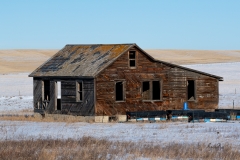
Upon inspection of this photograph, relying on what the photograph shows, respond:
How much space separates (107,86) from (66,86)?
2414 mm

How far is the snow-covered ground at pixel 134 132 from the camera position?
811 inches

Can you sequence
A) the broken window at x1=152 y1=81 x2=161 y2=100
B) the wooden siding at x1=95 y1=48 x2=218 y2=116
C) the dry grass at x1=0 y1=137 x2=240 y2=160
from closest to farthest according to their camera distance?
the dry grass at x1=0 y1=137 x2=240 y2=160
the wooden siding at x1=95 y1=48 x2=218 y2=116
the broken window at x1=152 y1=81 x2=161 y2=100

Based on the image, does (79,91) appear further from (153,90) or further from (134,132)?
(134,132)

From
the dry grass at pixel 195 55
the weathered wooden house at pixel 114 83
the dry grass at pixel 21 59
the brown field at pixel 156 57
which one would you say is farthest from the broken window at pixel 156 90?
the dry grass at pixel 195 55

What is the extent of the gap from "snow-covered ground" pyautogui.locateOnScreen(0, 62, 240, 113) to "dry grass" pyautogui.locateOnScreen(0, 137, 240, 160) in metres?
23.1

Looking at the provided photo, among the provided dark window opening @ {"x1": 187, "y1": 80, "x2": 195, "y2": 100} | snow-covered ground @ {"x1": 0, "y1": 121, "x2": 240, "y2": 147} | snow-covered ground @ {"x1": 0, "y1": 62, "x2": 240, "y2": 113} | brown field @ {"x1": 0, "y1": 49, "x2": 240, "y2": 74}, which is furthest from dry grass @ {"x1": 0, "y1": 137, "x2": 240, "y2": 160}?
brown field @ {"x1": 0, "y1": 49, "x2": 240, "y2": 74}

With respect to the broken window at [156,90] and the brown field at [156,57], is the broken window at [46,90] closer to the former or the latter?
the broken window at [156,90]

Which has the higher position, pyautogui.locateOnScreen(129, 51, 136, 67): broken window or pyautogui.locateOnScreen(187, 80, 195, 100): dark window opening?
pyautogui.locateOnScreen(129, 51, 136, 67): broken window

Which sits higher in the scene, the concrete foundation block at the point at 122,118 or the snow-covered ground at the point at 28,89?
the snow-covered ground at the point at 28,89

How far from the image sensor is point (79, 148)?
17.2 metres

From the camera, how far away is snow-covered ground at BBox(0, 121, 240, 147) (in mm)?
20609

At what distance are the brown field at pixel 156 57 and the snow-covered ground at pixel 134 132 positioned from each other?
221ft

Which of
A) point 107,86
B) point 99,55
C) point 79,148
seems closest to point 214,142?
point 79,148

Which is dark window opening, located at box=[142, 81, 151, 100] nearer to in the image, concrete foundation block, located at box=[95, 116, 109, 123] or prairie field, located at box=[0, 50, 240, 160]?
concrete foundation block, located at box=[95, 116, 109, 123]
